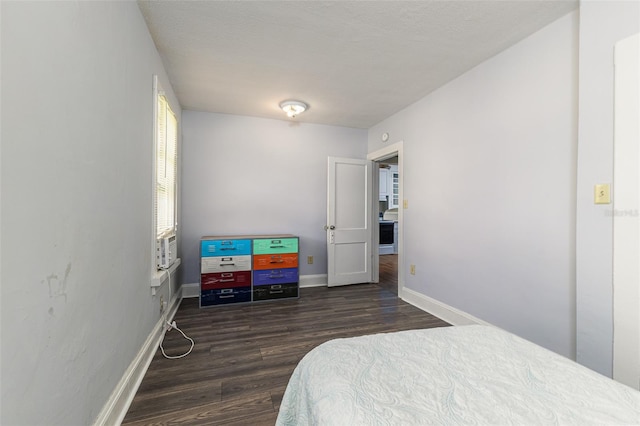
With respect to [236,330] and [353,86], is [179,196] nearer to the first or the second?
[236,330]

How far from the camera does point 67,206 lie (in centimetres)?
104

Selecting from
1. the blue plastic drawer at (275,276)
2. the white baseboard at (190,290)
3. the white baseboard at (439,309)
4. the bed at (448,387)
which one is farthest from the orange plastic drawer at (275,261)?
the bed at (448,387)

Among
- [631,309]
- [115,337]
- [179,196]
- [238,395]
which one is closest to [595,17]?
[631,309]

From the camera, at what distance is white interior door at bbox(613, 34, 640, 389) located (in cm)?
142

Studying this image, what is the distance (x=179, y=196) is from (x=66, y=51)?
267 centimetres

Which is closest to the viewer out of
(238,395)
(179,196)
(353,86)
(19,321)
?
(19,321)

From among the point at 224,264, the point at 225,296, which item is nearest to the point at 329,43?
the point at 224,264

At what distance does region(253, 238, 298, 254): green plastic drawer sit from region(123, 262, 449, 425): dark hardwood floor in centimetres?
66

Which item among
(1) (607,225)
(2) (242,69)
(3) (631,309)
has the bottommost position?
(3) (631,309)

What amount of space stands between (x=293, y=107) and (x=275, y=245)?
1774 millimetres

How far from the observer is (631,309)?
1.44 meters

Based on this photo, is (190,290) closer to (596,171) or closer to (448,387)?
(448,387)

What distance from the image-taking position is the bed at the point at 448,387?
0.78 m

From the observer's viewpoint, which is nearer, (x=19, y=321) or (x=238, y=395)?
(x=19, y=321)
